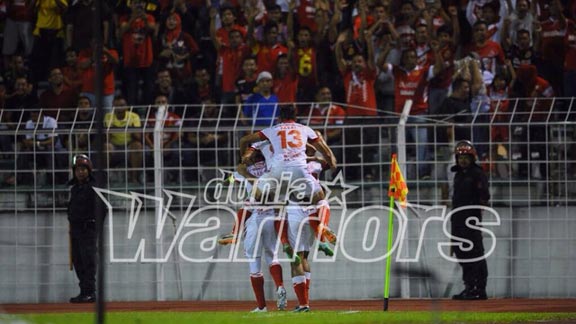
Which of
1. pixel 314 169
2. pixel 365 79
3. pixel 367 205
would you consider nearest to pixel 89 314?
pixel 314 169

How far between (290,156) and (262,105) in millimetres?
2926

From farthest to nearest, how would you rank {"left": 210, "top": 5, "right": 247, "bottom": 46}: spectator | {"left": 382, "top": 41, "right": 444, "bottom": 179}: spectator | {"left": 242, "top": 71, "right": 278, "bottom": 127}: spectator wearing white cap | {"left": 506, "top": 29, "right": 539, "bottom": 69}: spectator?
{"left": 210, "top": 5, "right": 247, "bottom": 46}: spectator
{"left": 506, "top": 29, "right": 539, "bottom": 69}: spectator
{"left": 382, "top": 41, "right": 444, "bottom": 179}: spectator
{"left": 242, "top": 71, "right": 278, "bottom": 127}: spectator wearing white cap

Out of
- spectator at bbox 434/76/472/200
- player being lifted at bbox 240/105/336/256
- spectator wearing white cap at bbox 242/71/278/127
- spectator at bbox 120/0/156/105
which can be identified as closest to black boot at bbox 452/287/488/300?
spectator at bbox 434/76/472/200

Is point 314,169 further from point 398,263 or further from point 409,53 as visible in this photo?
point 409,53

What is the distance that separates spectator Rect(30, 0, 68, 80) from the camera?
20328 mm

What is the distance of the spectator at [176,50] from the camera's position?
63.6 ft

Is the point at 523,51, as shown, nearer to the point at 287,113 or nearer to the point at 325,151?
the point at 325,151

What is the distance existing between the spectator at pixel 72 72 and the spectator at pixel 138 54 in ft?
2.41

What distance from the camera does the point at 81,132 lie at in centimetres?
1723

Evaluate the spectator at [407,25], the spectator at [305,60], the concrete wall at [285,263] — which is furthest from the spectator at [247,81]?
the spectator at [407,25]

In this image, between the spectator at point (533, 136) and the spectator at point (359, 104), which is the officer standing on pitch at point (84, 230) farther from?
the spectator at point (533, 136)

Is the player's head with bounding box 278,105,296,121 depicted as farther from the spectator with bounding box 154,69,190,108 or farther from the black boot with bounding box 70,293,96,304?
the spectator with bounding box 154,69,190,108

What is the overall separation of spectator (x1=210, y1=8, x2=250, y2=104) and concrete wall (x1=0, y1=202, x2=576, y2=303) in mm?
2351

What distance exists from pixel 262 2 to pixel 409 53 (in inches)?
112
